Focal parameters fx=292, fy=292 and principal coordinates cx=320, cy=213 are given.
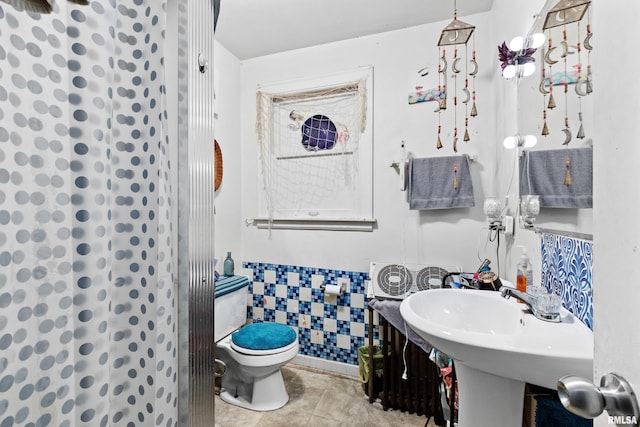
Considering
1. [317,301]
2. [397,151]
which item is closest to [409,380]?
[317,301]

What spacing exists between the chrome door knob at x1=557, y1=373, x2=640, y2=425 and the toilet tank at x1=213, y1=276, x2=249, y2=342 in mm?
1766

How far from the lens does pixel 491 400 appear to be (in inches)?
37.7

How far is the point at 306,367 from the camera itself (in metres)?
2.29

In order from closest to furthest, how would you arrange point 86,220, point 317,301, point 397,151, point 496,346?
point 86,220
point 496,346
point 397,151
point 317,301

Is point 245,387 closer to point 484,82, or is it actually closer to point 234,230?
point 234,230

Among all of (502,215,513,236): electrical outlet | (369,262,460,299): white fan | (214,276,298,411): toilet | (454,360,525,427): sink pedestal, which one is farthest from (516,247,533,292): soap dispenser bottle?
(214,276,298,411): toilet

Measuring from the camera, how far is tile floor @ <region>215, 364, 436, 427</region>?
5.54ft

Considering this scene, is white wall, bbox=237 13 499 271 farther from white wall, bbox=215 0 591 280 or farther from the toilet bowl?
the toilet bowl

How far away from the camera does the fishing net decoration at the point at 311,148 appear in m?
2.21

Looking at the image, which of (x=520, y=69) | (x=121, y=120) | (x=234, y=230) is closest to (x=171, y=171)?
(x=121, y=120)

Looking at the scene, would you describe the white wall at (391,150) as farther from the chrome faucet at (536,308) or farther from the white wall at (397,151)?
the chrome faucet at (536,308)

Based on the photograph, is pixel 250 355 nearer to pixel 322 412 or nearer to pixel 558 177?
pixel 322 412

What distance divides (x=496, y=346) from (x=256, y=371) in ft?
4.68

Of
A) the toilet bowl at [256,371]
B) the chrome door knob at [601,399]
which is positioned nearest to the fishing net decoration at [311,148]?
the toilet bowl at [256,371]
